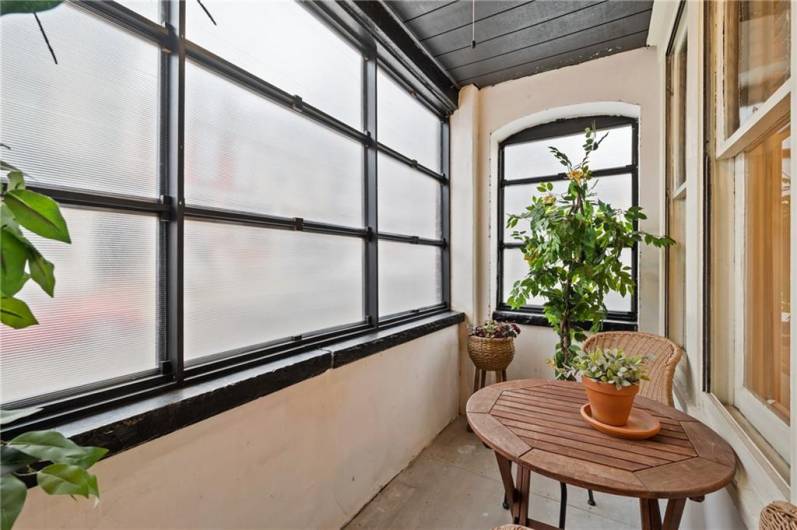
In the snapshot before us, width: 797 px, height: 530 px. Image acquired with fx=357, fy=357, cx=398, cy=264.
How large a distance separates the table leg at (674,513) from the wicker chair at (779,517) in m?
0.46

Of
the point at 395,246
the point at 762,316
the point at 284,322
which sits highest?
the point at 395,246

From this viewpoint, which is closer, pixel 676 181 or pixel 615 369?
pixel 615 369

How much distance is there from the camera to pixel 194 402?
1.11m

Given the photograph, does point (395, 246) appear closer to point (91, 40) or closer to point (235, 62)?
point (235, 62)

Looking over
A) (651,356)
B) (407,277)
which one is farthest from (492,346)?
(651,356)

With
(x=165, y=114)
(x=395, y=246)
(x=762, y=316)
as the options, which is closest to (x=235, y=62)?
(x=165, y=114)

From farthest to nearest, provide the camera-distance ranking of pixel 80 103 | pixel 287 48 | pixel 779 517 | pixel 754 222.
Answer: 1. pixel 287 48
2. pixel 754 222
3. pixel 80 103
4. pixel 779 517

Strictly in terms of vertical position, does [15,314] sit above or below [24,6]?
below

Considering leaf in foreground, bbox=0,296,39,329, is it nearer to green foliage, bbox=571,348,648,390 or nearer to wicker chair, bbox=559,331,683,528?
green foliage, bbox=571,348,648,390

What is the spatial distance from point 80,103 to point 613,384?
1808 millimetres

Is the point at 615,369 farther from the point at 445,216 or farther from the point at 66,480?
the point at 445,216

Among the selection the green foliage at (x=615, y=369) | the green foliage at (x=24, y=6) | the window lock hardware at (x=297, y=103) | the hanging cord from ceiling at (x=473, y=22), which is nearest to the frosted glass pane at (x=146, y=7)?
the window lock hardware at (x=297, y=103)

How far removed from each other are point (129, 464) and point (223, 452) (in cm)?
29

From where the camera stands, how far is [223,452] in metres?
1.22
